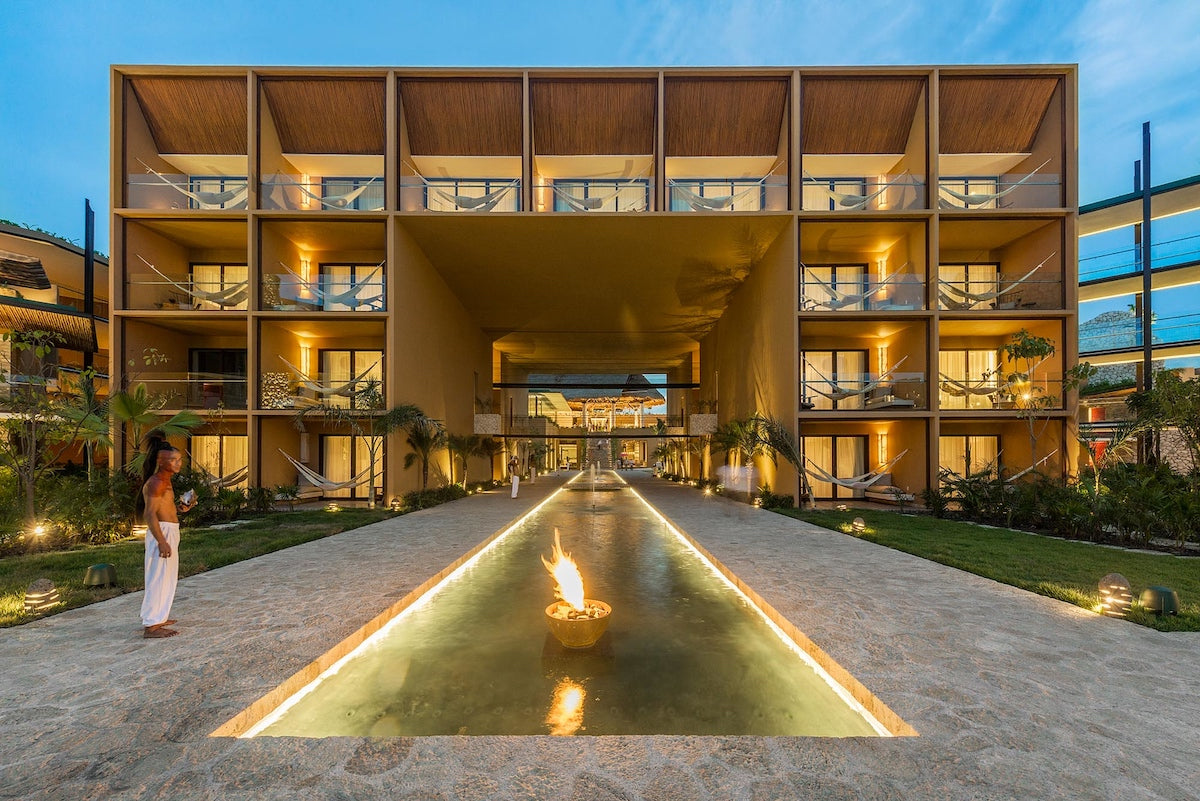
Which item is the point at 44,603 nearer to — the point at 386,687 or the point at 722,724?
the point at 386,687

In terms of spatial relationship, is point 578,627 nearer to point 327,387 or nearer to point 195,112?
point 327,387

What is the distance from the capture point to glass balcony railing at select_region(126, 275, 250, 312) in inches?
503

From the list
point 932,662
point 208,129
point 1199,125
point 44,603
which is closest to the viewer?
point 932,662

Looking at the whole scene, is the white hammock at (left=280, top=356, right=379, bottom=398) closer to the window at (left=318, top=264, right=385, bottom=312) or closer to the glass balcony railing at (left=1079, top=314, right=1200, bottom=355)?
the window at (left=318, top=264, right=385, bottom=312)

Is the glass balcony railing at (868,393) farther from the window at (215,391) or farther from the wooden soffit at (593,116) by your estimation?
the window at (215,391)

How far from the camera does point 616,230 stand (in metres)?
13.3

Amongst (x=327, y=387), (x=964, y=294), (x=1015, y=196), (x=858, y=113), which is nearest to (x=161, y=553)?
(x=327, y=387)

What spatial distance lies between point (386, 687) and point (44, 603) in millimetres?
3437

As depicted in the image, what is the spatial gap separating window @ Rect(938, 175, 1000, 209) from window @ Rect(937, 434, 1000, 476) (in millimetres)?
6069

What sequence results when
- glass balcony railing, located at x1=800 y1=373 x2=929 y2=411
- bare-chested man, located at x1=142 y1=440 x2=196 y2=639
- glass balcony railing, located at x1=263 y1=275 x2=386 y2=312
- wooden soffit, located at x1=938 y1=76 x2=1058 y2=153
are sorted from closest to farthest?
bare-chested man, located at x1=142 y1=440 x2=196 y2=639, glass balcony railing, located at x1=800 y1=373 x2=929 y2=411, glass balcony railing, located at x1=263 y1=275 x2=386 y2=312, wooden soffit, located at x1=938 y1=76 x2=1058 y2=153

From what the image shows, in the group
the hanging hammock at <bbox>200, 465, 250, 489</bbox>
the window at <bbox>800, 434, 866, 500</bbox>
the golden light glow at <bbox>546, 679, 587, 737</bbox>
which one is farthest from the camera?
the window at <bbox>800, 434, 866, 500</bbox>

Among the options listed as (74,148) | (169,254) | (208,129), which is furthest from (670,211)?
(74,148)

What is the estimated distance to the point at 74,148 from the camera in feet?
567

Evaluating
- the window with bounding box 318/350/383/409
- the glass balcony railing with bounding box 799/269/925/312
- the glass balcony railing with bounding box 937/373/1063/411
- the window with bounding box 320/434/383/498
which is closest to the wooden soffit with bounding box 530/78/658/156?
the glass balcony railing with bounding box 799/269/925/312
